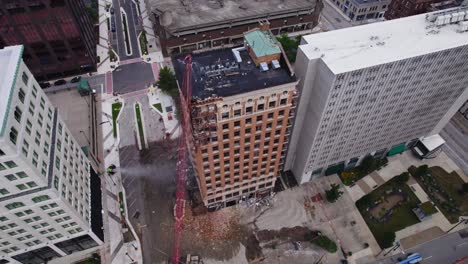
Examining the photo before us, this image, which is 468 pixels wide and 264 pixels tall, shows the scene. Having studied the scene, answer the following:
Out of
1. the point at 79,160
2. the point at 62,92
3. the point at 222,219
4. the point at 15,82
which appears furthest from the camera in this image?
the point at 62,92

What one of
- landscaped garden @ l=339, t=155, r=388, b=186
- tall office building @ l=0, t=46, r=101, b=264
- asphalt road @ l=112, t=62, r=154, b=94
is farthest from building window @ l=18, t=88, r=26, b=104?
landscaped garden @ l=339, t=155, r=388, b=186

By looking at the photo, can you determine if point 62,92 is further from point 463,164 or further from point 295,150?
point 463,164

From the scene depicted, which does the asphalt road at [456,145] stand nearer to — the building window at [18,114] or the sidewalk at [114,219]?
the sidewalk at [114,219]

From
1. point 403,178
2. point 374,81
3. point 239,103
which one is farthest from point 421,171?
point 239,103

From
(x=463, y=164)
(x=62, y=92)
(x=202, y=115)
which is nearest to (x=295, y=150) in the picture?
(x=202, y=115)

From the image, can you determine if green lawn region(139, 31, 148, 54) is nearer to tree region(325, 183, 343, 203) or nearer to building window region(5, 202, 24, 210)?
building window region(5, 202, 24, 210)

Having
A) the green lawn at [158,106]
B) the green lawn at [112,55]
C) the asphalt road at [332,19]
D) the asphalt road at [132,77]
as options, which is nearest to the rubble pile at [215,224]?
the green lawn at [158,106]
